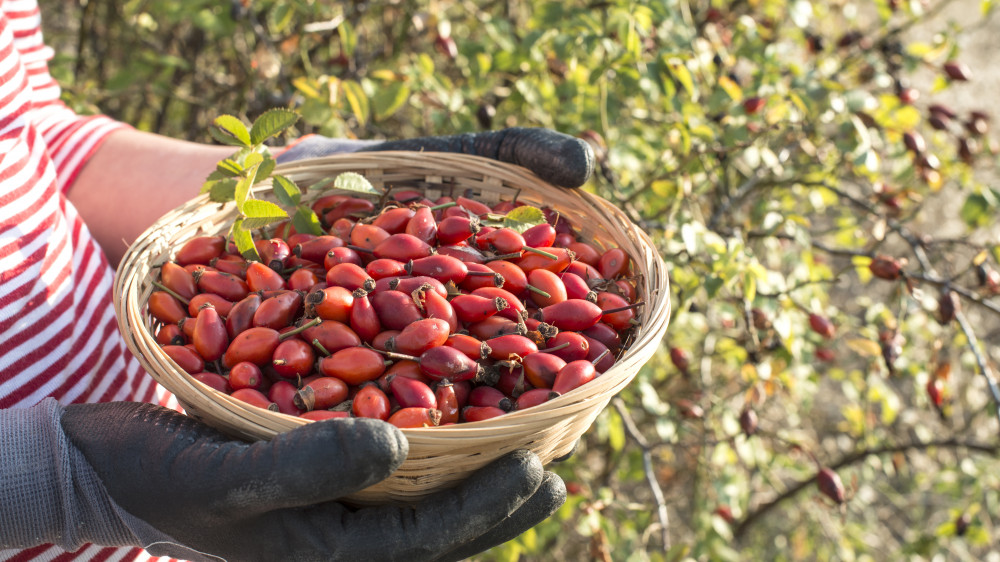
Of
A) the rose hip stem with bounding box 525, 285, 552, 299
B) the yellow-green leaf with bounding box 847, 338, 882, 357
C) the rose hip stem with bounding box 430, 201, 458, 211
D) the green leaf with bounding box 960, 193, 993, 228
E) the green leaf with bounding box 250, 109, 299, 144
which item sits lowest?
the yellow-green leaf with bounding box 847, 338, 882, 357

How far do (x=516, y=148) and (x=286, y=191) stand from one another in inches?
Result: 17.8

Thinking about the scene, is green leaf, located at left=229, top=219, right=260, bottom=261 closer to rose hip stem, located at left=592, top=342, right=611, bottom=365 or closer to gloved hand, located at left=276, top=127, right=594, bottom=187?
gloved hand, located at left=276, top=127, right=594, bottom=187

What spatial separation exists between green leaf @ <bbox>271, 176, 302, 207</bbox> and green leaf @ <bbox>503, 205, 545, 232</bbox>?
0.38 m

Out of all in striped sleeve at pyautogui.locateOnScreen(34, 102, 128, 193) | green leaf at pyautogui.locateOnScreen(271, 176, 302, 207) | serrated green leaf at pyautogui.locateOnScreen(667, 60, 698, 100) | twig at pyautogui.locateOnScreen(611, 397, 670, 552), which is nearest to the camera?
green leaf at pyautogui.locateOnScreen(271, 176, 302, 207)

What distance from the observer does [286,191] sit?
1.34 metres

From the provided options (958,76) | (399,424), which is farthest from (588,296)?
(958,76)

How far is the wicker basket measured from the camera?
37.2 inches

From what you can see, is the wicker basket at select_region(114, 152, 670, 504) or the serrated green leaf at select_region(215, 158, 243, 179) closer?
the wicker basket at select_region(114, 152, 670, 504)

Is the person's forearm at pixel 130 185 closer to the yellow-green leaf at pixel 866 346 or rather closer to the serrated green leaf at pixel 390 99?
the serrated green leaf at pixel 390 99

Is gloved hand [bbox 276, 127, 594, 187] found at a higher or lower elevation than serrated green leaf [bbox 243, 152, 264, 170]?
lower

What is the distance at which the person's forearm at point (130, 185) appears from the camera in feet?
4.84

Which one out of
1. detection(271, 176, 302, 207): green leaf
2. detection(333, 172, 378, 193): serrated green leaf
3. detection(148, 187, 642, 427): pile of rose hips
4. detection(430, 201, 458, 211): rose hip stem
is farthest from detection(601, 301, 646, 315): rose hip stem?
detection(271, 176, 302, 207): green leaf

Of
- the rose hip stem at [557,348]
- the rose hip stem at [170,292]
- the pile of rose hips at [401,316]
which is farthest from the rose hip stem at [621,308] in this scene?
the rose hip stem at [170,292]

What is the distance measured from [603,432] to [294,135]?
4.27ft
